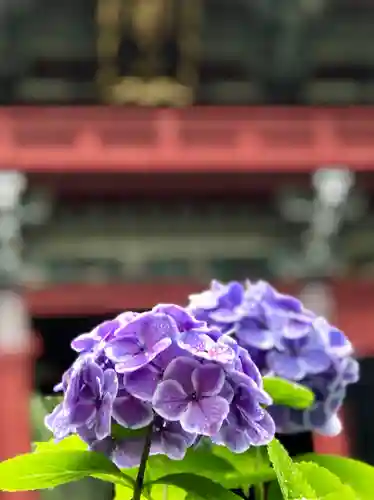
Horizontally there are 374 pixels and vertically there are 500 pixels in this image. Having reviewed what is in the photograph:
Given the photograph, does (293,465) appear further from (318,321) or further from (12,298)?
(12,298)

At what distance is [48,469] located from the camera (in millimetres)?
468

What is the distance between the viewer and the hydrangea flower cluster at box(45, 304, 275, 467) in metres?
0.44

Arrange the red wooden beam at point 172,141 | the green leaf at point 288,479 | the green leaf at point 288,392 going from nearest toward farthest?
the green leaf at point 288,479 < the green leaf at point 288,392 < the red wooden beam at point 172,141

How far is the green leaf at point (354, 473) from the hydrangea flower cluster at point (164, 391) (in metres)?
0.09

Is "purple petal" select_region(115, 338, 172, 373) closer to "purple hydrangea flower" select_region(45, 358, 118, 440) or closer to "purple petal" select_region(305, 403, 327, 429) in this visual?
"purple hydrangea flower" select_region(45, 358, 118, 440)

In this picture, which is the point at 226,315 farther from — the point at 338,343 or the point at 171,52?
the point at 171,52

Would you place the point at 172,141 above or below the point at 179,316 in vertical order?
above

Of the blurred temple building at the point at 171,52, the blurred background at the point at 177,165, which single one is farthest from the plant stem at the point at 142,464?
the blurred temple building at the point at 171,52

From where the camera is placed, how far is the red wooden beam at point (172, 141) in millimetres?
2000

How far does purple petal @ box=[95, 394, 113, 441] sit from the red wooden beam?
156 cm

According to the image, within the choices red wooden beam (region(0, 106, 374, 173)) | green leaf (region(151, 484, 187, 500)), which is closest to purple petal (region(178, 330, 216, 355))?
green leaf (region(151, 484, 187, 500))

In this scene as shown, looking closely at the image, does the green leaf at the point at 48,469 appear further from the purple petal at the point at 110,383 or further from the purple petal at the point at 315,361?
the purple petal at the point at 315,361

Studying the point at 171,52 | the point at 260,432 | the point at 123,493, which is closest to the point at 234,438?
the point at 260,432

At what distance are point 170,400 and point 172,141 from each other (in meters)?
1.60
